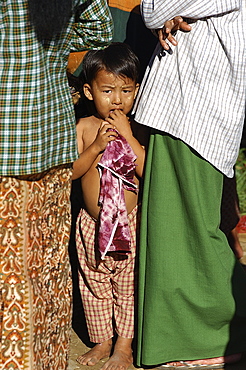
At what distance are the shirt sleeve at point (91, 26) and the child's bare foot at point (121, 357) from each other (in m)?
1.63

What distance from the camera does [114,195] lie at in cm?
356

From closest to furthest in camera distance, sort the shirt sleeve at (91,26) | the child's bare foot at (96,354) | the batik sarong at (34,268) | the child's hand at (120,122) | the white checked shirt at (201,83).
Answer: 1. the batik sarong at (34,268)
2. the shirt sleeve at (91,26)
3. the white checked shirt at (201,83)
4. the child's hand at (120,122)
5. the child's bare foot at (96,354)

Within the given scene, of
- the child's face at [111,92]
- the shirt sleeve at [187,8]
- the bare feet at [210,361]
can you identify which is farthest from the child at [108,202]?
the shirt sleeve at [187,8]

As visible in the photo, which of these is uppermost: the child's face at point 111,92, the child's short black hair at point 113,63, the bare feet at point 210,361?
the child's short black hair at point 113,63

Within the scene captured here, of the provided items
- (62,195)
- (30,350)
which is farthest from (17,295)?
(62,195)

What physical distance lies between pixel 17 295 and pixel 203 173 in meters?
1.22

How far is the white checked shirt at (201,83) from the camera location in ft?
10.8

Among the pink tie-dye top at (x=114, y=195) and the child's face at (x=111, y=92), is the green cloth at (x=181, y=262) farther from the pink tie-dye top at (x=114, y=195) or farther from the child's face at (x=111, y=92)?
the child's face at (x=111, y=92)

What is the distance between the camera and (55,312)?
9.78 ft

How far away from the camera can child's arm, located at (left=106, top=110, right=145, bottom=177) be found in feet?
11.7

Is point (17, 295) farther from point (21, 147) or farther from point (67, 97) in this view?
point (67, 97)

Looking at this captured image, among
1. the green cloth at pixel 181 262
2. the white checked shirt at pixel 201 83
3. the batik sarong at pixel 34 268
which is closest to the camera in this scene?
the batik sarong at pixel 34 268

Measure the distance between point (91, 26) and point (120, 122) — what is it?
0.73 m

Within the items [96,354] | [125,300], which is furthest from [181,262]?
[96,354]
